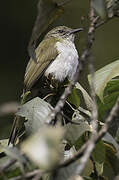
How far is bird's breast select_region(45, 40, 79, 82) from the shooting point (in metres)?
4.16

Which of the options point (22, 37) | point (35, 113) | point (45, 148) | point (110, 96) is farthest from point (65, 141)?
point (22, 37)

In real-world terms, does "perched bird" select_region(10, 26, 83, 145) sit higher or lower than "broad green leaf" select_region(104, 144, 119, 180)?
higher

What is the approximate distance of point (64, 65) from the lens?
4.27 metres

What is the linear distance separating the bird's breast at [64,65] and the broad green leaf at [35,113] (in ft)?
4.95

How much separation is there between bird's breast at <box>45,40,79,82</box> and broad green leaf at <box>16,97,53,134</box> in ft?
4.95

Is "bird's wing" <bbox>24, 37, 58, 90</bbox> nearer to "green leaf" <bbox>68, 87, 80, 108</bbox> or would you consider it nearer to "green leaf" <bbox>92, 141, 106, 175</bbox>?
"green leaf" <bbox>68, 87, 80, 108</bbox>

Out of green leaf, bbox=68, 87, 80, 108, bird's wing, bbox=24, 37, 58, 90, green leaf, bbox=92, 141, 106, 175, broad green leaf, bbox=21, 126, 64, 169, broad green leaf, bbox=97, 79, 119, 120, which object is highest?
bird's wing, bbox=24, 37, 58, 90

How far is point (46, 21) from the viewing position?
1904 mm

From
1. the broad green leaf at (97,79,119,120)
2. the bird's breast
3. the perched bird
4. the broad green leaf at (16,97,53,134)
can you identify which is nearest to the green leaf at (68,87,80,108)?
the broad green leaf at (97,79,119,120)

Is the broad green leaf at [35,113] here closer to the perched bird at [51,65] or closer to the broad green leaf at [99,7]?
the broad green leaf at [99,7]

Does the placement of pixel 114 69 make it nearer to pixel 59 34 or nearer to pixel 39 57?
pixel 39 57

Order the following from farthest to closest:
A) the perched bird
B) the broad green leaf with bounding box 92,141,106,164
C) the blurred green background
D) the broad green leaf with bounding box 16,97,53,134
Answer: the blurred green background → the perched bird → the broad green leaf with bounding box 16,97,53,134 → the broad green leaf with bounding box 92,141,106,164

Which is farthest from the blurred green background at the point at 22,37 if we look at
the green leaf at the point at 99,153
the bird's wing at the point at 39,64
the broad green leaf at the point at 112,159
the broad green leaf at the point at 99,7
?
the broad green leaf at the point at 99,7

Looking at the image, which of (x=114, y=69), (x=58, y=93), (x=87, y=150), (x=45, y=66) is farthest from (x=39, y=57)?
(x=87, y=150)
